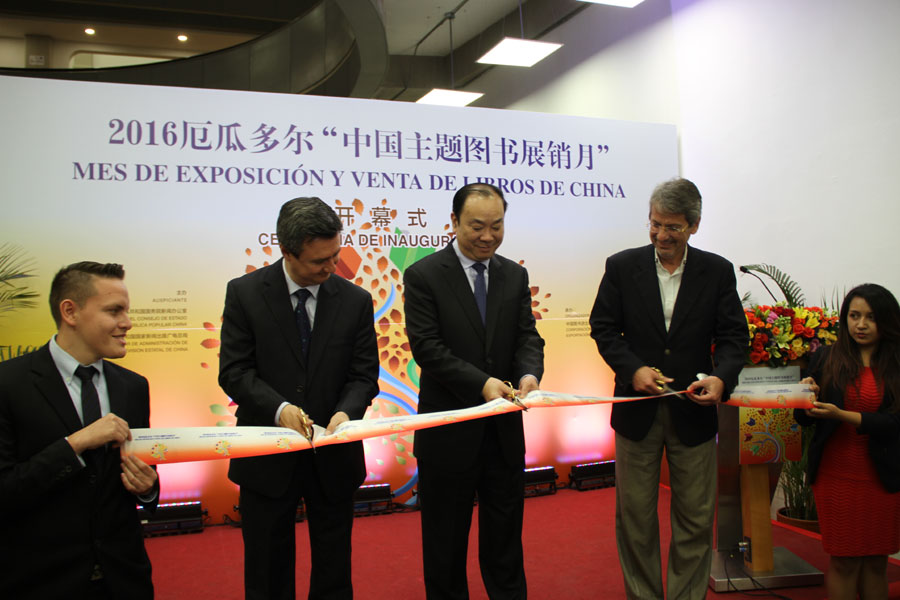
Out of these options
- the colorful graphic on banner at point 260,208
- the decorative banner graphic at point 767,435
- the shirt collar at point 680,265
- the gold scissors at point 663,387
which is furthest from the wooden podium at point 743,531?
the colorful graphic on banner at point 260,208

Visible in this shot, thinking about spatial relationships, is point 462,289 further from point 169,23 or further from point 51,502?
point 169,23

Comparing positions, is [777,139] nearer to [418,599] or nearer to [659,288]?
[659,288]

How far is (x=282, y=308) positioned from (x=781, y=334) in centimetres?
250

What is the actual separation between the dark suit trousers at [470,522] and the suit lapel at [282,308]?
0.75 metres

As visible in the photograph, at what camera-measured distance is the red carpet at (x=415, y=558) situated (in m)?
3.52

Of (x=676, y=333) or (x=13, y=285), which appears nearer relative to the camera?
(x=676, y=333)

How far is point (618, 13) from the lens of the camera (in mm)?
6758

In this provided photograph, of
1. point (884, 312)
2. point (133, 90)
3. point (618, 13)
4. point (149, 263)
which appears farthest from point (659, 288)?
point (618, 13)

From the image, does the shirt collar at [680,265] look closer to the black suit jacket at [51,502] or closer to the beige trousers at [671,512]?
the beige trousers at [671,512]

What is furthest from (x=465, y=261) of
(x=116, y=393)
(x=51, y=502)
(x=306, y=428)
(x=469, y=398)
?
(x=51, y=502)

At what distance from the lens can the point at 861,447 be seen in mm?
2865

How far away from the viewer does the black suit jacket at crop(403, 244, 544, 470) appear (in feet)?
8.54

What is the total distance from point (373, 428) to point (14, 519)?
1.04 m

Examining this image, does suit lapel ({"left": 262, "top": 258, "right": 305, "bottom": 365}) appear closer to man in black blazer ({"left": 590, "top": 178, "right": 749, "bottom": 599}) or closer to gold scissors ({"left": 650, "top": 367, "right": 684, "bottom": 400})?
man in black blazer ({"left": 590, "top": 178, "right": 749, "bottom": 599})
